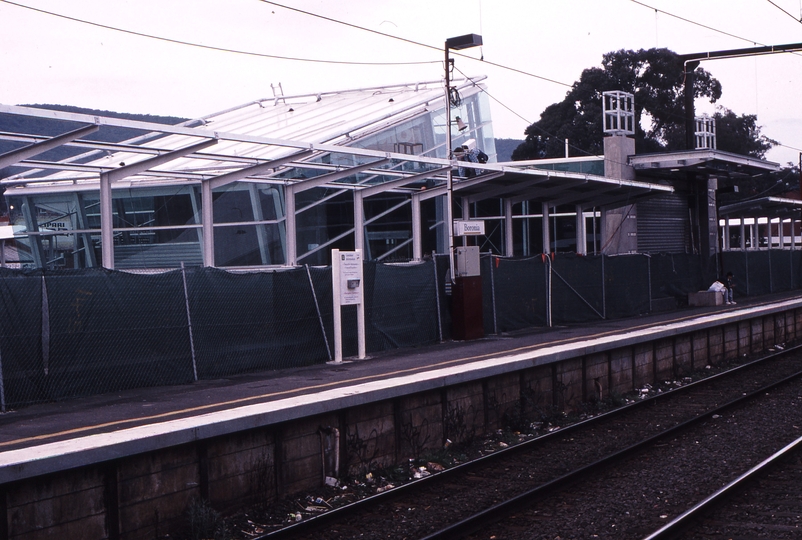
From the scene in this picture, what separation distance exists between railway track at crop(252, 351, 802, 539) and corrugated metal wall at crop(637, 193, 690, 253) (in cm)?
1837

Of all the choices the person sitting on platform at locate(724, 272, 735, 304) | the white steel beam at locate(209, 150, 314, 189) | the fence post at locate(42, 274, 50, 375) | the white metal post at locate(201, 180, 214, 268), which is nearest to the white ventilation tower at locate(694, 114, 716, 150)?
the person sitting on platform at locate(724, 272, 735, 304)

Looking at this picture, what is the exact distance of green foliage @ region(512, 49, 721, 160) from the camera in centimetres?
6725

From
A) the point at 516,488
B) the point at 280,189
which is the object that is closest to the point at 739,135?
the point at 280,189

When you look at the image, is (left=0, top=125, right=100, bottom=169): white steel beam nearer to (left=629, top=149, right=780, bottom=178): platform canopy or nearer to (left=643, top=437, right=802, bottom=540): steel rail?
(left=643, top=437, right=802, bottom=540): steel rail

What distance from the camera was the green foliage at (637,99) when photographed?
6725cm

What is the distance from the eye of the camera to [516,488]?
9.20m

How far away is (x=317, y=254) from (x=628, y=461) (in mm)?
18278

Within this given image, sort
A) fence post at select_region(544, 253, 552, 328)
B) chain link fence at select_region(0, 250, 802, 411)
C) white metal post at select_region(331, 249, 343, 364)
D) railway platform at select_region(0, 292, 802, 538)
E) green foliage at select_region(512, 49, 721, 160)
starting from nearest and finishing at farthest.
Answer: railway platform at select_region(0, 292, 802, 538), chain link fence at select_region(0, 250, 802, 411), white metal post at select_region(331, 249, 343, 364), fence post at select_region(544, 253, 552, 328), green foliage at select_region(512, 49, 721, 160)

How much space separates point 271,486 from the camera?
8.60 meters

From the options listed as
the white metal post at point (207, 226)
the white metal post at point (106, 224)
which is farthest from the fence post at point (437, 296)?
the white metal post at point (106, 224)

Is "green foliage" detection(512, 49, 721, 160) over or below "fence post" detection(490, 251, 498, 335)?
over

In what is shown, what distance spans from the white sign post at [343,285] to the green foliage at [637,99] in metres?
54.3

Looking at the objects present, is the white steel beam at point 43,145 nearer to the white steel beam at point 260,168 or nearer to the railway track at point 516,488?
the white steel beam at point 260,168

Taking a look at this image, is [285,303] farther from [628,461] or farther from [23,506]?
[23,506]
